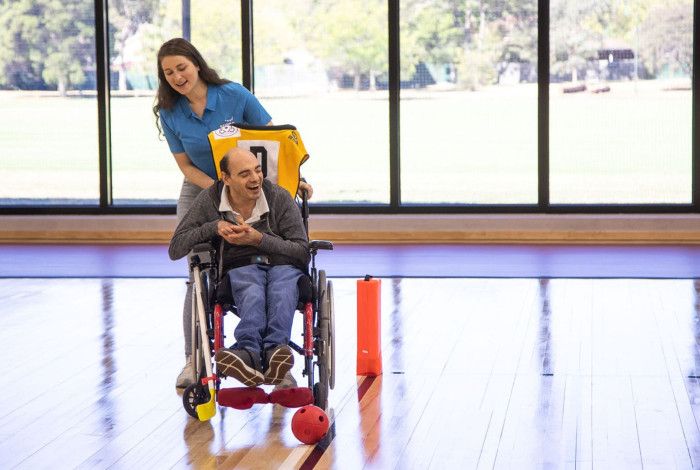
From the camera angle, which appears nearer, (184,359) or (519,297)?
(184,359)

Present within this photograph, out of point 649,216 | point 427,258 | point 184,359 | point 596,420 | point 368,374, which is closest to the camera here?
point 596,420

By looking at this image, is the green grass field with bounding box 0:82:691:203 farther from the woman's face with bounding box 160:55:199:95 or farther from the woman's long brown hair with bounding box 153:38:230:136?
the woman's face with bounding box 160:55:199:95

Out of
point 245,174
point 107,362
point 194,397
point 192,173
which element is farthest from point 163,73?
point 107,362

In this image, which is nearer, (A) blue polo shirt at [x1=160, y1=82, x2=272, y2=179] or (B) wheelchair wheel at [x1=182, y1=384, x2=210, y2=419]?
(B) wheelchair wheel at [x1=182, y1=384, x2=210, y2=419]

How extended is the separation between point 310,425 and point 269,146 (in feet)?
3.76

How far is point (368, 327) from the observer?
15.7ft

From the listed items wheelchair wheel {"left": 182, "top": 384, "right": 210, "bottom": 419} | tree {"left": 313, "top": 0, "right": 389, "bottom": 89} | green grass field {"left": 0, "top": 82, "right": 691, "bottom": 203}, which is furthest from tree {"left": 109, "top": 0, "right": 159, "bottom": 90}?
wheelchair wheel {"left": 182, "top": 384, "right": 210, "bottom": 419}

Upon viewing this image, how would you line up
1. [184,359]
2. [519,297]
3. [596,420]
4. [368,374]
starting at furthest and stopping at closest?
[519,297], [184,359], [368,374], [596,420]

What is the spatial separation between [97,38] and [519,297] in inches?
198

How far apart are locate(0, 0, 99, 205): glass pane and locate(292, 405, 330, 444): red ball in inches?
270

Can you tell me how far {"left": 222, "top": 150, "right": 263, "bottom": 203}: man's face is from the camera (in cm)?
414

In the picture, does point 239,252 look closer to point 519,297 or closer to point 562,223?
point 519,297

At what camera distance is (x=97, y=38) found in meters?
10.1

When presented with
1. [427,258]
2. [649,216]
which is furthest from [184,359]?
[649,216]
